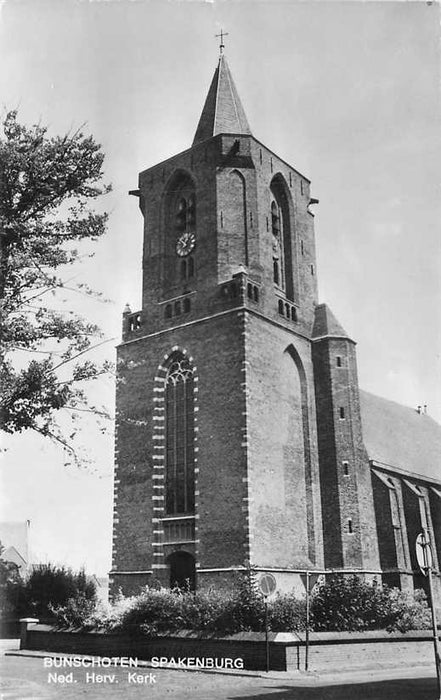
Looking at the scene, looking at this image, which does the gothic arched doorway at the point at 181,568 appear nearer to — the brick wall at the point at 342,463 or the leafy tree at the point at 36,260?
the brick wall at the point at 342,463

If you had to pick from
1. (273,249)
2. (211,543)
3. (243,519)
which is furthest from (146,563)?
(273,249)

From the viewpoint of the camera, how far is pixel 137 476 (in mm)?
33156

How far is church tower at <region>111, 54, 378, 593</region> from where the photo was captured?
29.6 meters

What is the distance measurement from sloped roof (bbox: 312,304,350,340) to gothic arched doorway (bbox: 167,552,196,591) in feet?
42.5

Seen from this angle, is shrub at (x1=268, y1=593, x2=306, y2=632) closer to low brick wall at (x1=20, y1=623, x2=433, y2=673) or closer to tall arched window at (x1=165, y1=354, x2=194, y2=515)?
low brick wall at (x1=20, y1=623, x2=433, y2=673)

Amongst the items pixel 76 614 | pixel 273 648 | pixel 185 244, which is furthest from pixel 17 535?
pixel 273 648

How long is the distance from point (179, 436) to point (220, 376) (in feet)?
12.2

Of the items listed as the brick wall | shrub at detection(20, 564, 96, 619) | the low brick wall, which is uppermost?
the brick wall

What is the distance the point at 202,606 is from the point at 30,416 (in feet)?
32.8

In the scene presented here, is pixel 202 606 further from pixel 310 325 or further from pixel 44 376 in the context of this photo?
pixel 310 325

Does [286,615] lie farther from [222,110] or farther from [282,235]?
[222,110]

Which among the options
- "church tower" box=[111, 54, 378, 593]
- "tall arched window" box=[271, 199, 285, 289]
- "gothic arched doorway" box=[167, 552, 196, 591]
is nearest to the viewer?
"church tower" box=[111, 54, 378, 593]

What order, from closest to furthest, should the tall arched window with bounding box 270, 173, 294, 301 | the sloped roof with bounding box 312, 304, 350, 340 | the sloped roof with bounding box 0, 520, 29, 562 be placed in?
the sloped roof with bounding box 312, 304, 350, 340
the tall arched window with bounding box 270, 173, 294, 301
the sloped roof with bounding box 0, 520, 29, 562

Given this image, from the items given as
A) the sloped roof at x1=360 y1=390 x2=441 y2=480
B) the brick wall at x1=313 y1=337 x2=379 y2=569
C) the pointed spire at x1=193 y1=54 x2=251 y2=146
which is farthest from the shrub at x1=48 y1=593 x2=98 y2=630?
the pointed spire at x1=193 y1=54 x2=251 y2=146
